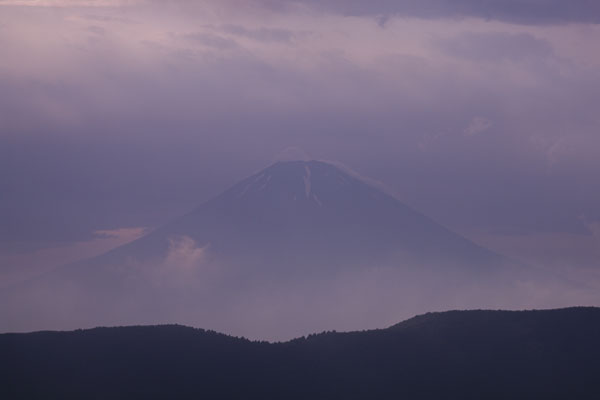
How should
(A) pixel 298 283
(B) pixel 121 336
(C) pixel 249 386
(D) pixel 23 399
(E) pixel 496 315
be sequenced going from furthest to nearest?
(A) pixel 298 283 → (E) pixel 496 315 → (B) pixel 121 336 → (C) pixel 249 386 → (D) pixel 23 399

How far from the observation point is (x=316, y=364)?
49.6m

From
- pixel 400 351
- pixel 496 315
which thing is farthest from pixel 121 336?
pixel 496 315

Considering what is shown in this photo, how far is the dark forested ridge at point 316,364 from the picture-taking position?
4462cm

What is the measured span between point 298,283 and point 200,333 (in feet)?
453

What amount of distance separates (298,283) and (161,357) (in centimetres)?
14168

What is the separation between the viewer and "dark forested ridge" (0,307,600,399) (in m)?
44.6

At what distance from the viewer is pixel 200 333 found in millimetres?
50719

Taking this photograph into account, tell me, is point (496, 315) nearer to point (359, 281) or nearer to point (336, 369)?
point (336, 369)

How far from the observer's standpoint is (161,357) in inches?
1855

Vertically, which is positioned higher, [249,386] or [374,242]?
[374,242]

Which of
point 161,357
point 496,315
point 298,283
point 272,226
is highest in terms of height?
point 272,226

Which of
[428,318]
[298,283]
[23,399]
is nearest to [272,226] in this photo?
[298,283]

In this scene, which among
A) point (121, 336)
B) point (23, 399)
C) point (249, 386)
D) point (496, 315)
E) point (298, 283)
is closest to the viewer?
point (23, 399)

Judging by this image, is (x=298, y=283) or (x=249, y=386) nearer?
(x=249, y=386)
